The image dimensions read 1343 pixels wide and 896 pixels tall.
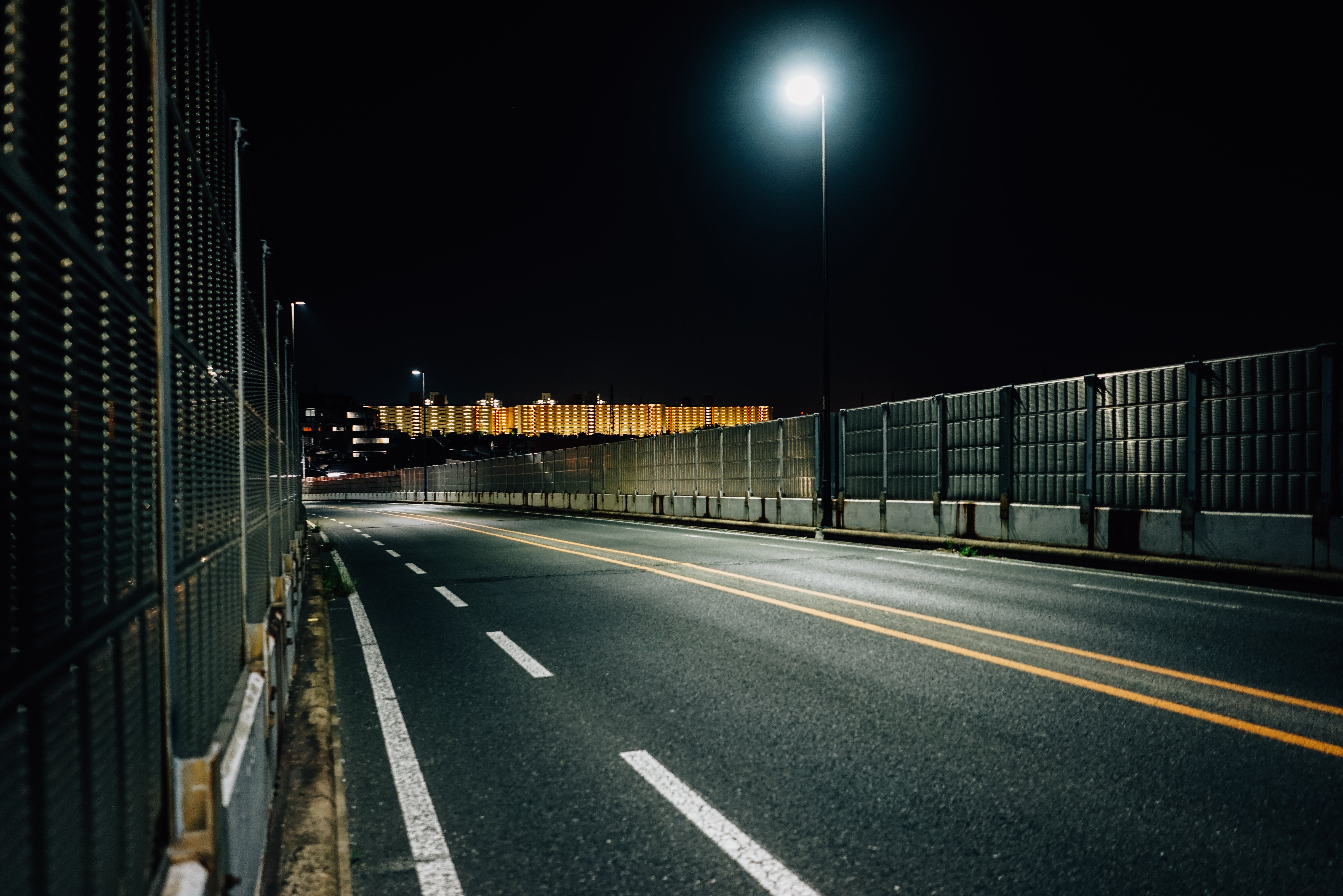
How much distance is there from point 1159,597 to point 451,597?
30.2 feet

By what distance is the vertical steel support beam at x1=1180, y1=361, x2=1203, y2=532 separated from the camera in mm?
12250

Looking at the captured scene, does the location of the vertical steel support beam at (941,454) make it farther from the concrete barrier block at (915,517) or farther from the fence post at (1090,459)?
the fence post at (1090,459)

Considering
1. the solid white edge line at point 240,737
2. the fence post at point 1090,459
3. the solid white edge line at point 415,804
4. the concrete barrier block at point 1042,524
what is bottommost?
the solid white edge line at point 415,804

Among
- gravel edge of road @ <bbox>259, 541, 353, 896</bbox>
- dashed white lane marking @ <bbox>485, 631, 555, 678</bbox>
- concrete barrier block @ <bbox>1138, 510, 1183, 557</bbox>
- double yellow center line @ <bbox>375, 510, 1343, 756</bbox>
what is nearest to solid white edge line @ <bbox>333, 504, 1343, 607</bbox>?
concrete barrier block @ <bbox>1138, 510, 1183, 557</bbox>

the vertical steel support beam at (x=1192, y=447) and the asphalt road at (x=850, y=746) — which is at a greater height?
the vertical steel support beam at (x=1192, y=447)

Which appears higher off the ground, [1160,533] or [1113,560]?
[1160,533]

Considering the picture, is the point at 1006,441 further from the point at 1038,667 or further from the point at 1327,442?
the point at 1038,667

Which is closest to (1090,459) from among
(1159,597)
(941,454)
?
(941,454)

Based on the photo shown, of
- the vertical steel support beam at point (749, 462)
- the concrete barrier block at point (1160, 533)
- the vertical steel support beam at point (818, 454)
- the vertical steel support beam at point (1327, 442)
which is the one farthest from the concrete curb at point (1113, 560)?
the vertical steel support beam at point (749, 462)

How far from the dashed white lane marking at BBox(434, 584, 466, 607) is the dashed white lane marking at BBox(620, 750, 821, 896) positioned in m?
6.14

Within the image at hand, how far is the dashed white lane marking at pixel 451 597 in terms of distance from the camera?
1019 cm

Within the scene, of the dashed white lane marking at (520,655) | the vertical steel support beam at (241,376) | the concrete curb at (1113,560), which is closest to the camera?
the vertical steel support beam at (241,376)

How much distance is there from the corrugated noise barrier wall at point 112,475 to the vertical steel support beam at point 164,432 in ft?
0.03

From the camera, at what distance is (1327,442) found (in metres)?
10.6
